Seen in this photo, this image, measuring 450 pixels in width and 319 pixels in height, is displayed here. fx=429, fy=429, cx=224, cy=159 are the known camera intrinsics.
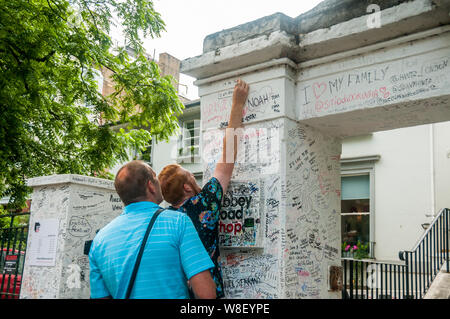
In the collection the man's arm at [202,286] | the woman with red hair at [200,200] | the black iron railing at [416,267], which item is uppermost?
the woman with red hair at [200,200]

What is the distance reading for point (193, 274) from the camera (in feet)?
7.96

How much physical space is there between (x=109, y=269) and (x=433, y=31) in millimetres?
2700

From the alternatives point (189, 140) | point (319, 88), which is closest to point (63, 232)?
point (319, 88)

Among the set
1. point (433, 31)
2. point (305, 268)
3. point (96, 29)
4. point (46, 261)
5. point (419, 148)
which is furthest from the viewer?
point (419, 148)

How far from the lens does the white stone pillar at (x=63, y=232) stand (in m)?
4.18

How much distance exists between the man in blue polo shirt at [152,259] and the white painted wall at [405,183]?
30.7 ft

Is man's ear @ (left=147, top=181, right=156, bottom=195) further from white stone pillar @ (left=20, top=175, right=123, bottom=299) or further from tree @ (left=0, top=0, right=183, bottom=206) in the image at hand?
tree @ (left=0, top=0, right=183, bottom=206)

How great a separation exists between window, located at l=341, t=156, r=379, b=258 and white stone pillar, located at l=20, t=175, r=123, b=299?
341 inches

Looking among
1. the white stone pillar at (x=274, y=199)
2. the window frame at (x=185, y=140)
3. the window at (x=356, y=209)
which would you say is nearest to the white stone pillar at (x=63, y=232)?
the white stone pillar at (x=274, y=199)

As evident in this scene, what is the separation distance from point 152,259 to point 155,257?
0.02 m

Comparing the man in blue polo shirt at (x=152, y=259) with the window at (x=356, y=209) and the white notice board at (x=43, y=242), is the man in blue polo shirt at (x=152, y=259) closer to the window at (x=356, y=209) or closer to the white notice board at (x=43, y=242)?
the white notice board at (x=43, y=242)

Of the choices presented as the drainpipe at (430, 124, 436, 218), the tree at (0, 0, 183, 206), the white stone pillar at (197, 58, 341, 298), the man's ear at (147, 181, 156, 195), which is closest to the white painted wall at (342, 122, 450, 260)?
the drainpipe at (430, 124, 436, 218)

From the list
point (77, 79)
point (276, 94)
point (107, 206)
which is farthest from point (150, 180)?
point (77, 79)

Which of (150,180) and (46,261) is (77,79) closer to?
(46,261)
